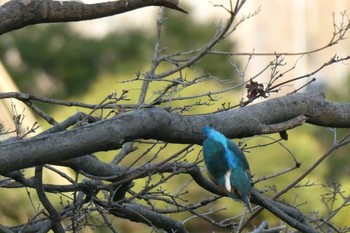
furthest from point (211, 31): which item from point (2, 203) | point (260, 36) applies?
point (2, 203)

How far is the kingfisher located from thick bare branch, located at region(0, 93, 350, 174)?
263mm

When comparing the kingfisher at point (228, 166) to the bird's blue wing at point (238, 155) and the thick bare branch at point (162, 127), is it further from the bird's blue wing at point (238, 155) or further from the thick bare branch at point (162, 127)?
the thick bare branch at point (162, 127)

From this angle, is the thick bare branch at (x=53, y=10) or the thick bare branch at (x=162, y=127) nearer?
the thick bare branch at (x=162, y=127)

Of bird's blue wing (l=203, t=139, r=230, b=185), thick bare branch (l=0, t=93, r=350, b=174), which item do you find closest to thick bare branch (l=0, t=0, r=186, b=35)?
thick bare branch (l=0, t=93, r=350, b=174)

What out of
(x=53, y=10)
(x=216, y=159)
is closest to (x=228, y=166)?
(x=216, y=159)

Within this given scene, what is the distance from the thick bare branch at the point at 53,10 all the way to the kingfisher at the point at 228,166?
0.92m

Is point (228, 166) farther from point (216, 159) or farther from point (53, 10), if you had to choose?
point (53, 10)

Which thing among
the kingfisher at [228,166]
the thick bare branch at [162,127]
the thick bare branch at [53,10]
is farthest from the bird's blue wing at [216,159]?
the thick bare branch at [53,10]

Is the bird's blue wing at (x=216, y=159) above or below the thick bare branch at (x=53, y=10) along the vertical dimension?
below

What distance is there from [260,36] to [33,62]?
30.0 feet

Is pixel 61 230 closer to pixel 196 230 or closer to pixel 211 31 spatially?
pixel 196 230

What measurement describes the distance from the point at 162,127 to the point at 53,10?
74 centimetres

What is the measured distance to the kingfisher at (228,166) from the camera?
127 inches

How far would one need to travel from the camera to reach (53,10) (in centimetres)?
386
